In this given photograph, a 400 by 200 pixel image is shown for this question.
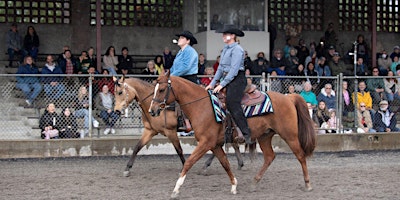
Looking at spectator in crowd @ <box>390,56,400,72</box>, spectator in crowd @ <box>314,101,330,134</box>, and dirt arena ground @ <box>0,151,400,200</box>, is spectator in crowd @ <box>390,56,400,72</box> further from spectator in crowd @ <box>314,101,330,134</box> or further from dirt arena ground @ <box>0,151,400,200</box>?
dirt arena ground @ <box>0,151,400,200</box>

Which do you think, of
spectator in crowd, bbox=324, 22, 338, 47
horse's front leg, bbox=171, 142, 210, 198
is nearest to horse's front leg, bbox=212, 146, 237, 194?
horse's front leg, bbox=171, 142, 210, 198

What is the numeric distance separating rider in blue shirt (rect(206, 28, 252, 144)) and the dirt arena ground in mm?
1135

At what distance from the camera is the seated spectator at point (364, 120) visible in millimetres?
17375

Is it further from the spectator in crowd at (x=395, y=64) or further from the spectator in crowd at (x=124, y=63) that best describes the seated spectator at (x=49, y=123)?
the spectator in crowd at (x=395, y=64)

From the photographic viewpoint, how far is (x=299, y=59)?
2252 centimetres

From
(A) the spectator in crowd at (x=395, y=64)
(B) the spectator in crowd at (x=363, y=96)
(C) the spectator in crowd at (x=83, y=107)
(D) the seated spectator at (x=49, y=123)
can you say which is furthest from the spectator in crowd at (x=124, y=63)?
(A) the spectator in crowd at (x=395, y=64)

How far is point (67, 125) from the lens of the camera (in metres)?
15.6

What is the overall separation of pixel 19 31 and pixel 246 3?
7.64 m

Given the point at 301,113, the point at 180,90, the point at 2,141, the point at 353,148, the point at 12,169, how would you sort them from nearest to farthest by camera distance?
the point at 180,90
the point at 301,113
the point at 12,169
the point at 2,141
the point at 353,148

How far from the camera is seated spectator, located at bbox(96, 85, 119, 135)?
15.6 metres

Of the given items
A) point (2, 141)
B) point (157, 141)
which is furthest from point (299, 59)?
point (2, 141)

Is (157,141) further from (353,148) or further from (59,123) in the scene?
(353,148)

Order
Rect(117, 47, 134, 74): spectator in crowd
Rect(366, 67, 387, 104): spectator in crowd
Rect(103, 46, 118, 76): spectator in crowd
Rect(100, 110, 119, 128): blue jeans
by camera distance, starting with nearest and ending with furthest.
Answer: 1. Rect(100, 110, 119, 128): blue jeans
2. Rect(366, 67, 387, 104): spectator in crowd
3. Rect(103, 46, 118, 76): spectator in crowd
4. Rect(117, 47, 134, 74): spectator in crowd

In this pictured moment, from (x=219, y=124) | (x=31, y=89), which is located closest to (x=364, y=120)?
(x=219, y=124)
